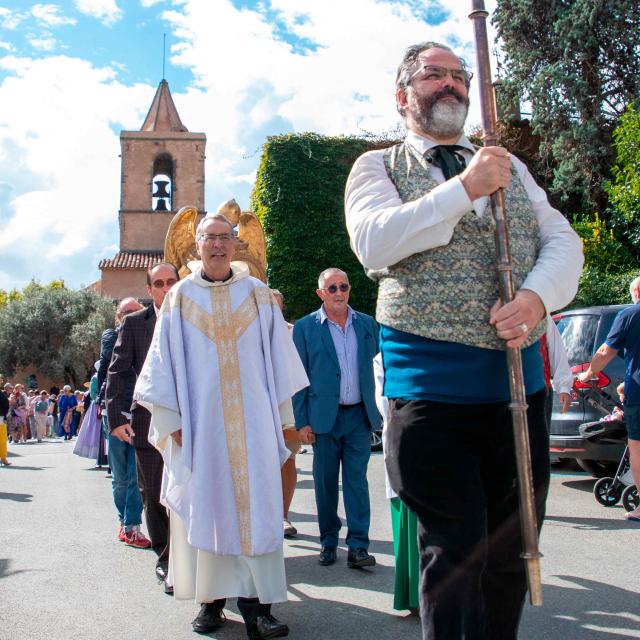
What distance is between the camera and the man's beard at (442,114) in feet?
9.36

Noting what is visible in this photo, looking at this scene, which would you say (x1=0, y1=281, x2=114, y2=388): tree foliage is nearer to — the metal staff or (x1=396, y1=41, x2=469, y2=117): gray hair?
(x1=396, y1=41, x2=469, y2=117): gray hair

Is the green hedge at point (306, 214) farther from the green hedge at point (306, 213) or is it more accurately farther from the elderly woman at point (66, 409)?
the elderly woman at point (66, 409)

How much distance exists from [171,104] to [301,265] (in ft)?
99.7

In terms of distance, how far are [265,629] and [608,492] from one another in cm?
490

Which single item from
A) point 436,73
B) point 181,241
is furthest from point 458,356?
point 181,241

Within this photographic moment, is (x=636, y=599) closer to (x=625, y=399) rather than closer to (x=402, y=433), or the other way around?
(x=625, y=399)

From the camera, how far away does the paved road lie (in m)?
4.45

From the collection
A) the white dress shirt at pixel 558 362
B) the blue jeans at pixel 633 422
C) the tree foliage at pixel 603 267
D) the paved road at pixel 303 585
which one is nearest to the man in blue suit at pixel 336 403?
the paved road at pixel 303 585

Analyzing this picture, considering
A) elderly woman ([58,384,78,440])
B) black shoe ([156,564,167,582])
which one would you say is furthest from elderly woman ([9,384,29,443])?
black shoe ([156,564,167,582])

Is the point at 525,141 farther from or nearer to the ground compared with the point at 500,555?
farther from the ground

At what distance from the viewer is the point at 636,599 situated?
16.1 ft

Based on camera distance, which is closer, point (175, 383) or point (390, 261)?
point (390, 261)

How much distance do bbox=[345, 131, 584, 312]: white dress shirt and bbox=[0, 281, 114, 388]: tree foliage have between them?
45.9 meters

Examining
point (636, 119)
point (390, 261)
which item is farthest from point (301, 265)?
point (390, 261)
